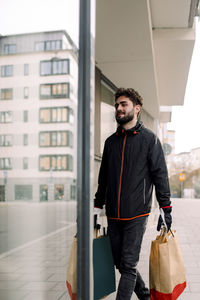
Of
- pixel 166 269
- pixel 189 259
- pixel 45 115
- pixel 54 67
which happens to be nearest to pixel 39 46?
pixel 54 67

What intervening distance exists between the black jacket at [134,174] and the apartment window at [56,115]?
0.62 meters

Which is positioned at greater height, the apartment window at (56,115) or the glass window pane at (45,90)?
the glass window pane at (45,90)

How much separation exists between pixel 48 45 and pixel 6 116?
67cm

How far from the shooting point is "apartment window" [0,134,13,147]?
91.0 inches

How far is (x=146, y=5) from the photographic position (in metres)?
4.94

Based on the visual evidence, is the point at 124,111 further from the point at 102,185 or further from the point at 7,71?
the point at 7,71

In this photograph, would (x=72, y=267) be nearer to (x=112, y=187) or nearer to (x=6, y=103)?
(x=112, y=187)

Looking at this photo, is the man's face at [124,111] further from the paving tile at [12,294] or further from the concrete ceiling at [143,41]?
the concrete ceiling at [143,41]

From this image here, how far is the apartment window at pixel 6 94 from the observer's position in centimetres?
231

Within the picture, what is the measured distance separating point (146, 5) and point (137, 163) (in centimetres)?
254

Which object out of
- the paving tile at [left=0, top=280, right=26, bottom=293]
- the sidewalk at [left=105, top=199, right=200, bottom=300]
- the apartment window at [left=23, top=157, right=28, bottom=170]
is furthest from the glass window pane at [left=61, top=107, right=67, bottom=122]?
the sidewalk at [left=105, top=199, right=200, bottom=300]

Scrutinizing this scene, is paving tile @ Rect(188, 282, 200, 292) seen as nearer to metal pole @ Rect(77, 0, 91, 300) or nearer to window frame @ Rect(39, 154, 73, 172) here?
metal pole @ Rect(77, 0, 91, 300)

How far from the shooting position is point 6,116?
7.70ft

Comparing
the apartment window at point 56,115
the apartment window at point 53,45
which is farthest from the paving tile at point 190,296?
the apartment window at point 53,45
